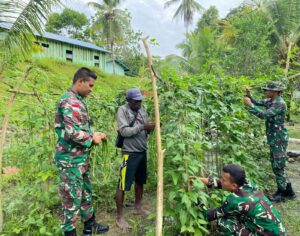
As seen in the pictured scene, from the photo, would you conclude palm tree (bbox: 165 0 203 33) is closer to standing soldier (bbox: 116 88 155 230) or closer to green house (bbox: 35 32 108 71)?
green house (bbox: 35 32 108 71)

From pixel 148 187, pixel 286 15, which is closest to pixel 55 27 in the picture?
pixel 286 15

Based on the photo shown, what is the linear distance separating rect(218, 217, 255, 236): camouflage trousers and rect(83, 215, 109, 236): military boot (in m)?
1.37

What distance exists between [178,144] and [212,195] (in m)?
0.73

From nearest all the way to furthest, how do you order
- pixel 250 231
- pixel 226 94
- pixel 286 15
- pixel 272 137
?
pixel 250 231 < pixel 226 94 < pixel 272 137 < pixel 286 15

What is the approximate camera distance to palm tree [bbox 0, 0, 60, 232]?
3.24 metres

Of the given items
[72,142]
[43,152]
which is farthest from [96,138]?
[43,152]

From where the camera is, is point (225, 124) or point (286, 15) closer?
point (225, 124)

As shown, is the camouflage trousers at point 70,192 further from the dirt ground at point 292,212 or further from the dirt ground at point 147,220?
the dirt ground at point 292,212

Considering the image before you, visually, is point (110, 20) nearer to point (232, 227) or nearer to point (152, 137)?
point (152, 137)

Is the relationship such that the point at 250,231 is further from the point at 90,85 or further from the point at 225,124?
the point at 90,85

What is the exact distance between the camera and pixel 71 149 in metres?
2.86

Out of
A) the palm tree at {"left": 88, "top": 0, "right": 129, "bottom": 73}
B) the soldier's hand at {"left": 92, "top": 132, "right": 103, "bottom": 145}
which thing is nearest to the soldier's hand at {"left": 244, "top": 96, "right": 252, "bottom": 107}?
the soldier's hand at {"left": 92, "top": 132, "right": 103, "bottom": 145}

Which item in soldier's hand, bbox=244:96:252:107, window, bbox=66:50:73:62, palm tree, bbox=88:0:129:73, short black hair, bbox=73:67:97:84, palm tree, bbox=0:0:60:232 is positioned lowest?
soldier's hand, bbox=244:96:252:107

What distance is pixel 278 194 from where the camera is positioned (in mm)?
4355
